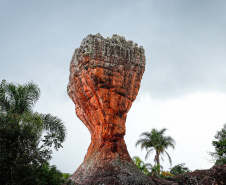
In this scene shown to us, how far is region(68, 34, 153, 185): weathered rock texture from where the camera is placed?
54.9 feet

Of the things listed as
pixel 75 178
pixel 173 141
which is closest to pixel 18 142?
pixel 75 178

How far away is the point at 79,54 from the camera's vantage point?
19.0 meters

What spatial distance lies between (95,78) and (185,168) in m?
33.4

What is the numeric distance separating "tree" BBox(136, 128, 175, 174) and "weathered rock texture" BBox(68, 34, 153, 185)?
11239 millimetres

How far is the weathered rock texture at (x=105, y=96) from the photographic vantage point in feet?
54.9

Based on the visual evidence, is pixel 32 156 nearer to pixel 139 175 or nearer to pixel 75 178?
pixel 75 178

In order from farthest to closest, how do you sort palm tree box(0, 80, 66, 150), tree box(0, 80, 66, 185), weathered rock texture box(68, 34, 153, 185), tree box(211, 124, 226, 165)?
tree box(211, 124, 226, 165)
weathered rock texture box(68, 34, 153, 185)
palm tree box(0, 80, 66, 150)
tree box(0, 80, 66, 185)

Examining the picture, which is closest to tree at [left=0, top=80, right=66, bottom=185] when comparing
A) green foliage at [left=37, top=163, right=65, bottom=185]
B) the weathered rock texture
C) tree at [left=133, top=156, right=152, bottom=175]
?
green foliage at [left=37, top=163, right=65, bottom=185]

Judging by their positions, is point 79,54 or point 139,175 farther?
point 79,54

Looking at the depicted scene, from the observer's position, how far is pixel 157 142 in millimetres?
28125

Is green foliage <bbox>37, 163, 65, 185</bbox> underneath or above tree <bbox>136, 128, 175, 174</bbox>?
underneath

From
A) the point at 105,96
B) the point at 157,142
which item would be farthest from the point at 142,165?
the point at 105,96

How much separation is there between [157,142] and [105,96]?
13979 mm

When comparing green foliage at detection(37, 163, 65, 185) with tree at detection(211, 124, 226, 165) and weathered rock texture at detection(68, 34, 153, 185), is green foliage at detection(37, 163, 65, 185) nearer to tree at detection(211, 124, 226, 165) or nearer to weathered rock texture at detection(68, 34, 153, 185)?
weathered rock texture at detection(68, 34, 153, 185)
